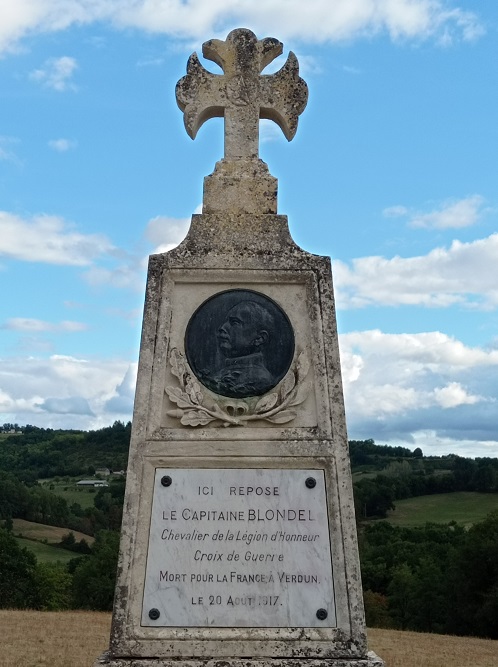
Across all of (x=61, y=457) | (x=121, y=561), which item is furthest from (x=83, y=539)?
(x=121, y=561)

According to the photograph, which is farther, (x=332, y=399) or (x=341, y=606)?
(x=332, y=399)

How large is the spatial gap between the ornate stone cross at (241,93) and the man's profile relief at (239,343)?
4.51 feet

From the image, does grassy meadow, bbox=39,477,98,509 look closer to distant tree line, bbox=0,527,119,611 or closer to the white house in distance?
the white house in distance

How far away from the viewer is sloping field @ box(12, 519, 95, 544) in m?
55.4

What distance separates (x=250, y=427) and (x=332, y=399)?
26.5 inches

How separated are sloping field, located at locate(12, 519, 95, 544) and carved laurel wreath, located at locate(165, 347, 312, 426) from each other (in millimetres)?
52068

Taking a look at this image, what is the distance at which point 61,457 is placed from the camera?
67812 mm

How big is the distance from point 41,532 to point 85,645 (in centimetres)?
4043

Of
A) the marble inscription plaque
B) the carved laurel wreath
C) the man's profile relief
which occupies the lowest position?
the marble inscription plaque

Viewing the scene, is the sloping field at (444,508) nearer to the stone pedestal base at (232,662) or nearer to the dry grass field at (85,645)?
the dry grass field at (85,645)

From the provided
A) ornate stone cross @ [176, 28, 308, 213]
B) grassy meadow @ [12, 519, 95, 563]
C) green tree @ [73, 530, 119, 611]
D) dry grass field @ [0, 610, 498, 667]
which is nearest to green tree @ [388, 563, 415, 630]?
dry grass field @ [0, 610, 498, 667]

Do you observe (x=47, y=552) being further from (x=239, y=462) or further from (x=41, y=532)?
(x=239, y=462)

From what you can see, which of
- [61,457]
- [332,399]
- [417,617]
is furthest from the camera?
[61,457]

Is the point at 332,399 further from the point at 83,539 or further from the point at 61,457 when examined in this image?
the point at 61,457
